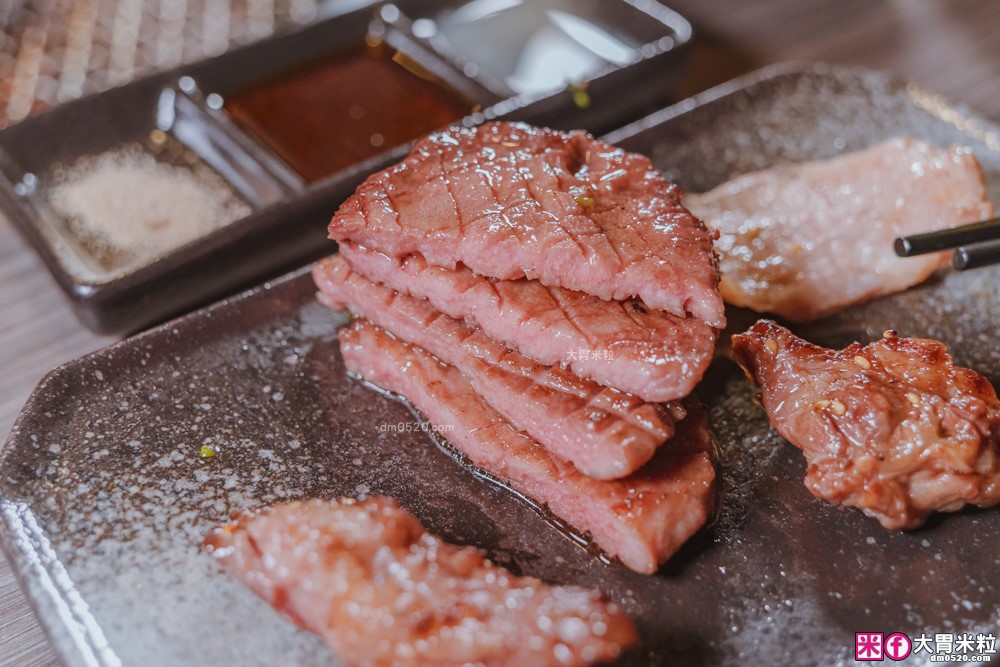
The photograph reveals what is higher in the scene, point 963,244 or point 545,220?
point 545,220

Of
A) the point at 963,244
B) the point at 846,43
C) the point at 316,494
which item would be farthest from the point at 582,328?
the point at 846,43

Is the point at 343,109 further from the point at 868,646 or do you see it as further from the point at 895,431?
the point at 868,646

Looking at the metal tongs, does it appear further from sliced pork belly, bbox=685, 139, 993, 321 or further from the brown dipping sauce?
the brown dipping sauce

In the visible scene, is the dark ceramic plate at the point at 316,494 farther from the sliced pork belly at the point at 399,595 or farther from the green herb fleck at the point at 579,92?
the green herb fleck at the point at 579,92

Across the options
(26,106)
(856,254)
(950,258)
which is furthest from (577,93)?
(26,106)

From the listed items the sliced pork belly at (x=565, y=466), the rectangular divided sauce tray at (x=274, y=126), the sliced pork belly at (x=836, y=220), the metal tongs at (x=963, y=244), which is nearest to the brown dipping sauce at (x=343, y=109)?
the rectangular divided sauce tray at (x=274, y=126)

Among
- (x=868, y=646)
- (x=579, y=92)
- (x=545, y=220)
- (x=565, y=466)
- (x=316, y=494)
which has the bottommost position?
(x=316, y=494)

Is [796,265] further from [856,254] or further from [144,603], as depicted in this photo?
[144,603]
